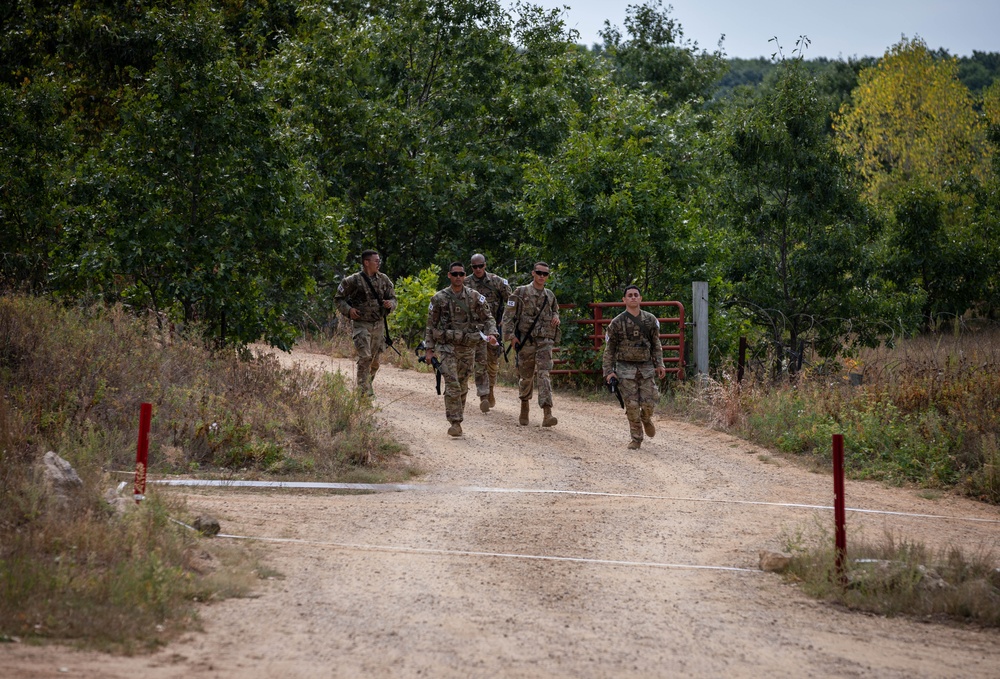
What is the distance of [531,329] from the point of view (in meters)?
15.4

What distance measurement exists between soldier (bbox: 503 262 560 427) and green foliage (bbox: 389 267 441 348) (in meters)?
6.56

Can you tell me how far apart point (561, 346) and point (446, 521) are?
1038cm

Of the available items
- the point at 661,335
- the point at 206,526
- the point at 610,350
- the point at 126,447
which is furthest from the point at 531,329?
the point at 206,526

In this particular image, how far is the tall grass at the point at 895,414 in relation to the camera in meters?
12.2

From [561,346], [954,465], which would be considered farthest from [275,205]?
[954,465]

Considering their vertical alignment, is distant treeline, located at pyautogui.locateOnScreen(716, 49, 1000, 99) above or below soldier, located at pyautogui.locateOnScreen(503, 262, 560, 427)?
above

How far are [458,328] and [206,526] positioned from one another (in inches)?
258

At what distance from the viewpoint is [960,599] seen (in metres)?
7.53

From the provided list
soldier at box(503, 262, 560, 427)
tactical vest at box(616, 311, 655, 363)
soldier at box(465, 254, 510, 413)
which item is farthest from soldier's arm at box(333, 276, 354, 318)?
tactical vest at box(616, 311, 655, 363)

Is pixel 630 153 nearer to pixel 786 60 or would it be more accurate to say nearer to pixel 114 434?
pixel 786 60

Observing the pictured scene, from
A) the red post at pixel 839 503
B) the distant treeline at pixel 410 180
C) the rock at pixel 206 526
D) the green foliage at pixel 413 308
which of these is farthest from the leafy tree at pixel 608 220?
the rock at pixel 206 526

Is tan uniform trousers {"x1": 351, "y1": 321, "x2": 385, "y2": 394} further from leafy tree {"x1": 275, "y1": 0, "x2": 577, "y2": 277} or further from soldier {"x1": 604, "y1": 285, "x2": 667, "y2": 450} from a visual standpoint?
leafy tree {"x1": 275, "y1": 0, "x2": 577, "y2": 277}

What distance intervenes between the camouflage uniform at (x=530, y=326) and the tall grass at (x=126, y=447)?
263cm

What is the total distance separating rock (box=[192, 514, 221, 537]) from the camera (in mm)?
8352
